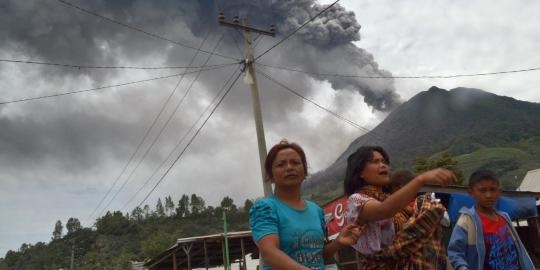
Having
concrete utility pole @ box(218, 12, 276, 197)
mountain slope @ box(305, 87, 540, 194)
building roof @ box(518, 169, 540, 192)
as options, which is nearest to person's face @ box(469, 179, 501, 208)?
concrete utility pole @ box(218, 12, 276, 197)

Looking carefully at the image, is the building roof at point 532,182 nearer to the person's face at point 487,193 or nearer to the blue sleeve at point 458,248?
the person's face at point 487,193

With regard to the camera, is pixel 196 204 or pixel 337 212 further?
pixel 196 204

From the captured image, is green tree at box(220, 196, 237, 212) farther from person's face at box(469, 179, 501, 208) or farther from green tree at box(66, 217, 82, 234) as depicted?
person's face at box(469, 179, 501, 208)

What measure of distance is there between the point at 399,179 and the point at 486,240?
84 cm

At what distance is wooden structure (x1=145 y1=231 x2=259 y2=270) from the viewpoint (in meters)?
12.8

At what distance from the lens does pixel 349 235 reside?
1.86 metres

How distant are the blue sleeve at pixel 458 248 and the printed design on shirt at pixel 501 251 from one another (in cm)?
13

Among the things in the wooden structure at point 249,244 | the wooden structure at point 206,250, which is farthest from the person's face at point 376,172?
the wooden structure at point 206,250

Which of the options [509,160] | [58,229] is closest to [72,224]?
[58,229]

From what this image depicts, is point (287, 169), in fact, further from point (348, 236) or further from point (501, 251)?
point (501, 251)

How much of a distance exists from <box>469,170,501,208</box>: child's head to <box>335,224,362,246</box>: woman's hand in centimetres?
144

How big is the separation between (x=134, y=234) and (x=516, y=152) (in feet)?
320

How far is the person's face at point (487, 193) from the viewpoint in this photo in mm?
2863

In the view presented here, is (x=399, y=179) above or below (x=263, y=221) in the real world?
above
